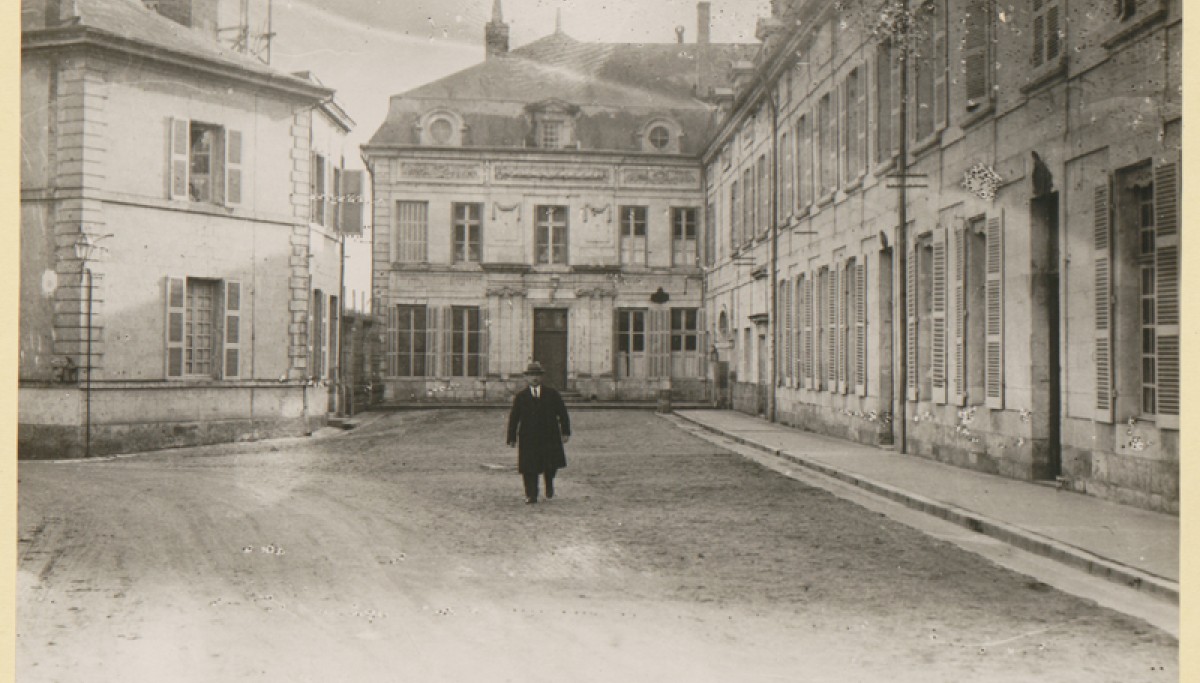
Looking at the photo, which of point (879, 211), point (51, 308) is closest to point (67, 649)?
point (51, 308)

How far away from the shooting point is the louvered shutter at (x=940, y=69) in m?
14.6

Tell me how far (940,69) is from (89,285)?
434 inches

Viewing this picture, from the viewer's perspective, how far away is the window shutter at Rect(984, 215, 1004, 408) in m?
12.9

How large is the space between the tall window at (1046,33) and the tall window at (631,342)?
5011 millimetres

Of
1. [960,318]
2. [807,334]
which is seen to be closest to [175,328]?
[960,318]

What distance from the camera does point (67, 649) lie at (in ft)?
18.4

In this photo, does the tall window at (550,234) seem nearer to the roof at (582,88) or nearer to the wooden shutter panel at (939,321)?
the roof at (582,88)

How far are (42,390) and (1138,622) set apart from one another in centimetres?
655

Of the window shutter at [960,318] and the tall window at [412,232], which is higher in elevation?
the tall window at [412,232]

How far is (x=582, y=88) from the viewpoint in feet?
32.0

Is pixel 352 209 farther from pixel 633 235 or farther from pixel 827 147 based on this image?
pixel 827 147

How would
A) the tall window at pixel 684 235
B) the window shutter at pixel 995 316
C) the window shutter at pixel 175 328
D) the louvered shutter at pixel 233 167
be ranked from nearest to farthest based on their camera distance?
the window shutter at pixel 175 328 → the window shutter at pixel 995 316 → the louvered shutter at pixel 233 167 → the tall window at pixel 684 235

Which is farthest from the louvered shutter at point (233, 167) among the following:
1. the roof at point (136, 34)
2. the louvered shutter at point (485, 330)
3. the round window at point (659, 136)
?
the round window at point (659, 136)

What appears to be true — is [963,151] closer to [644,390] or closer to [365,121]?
[644,390]
